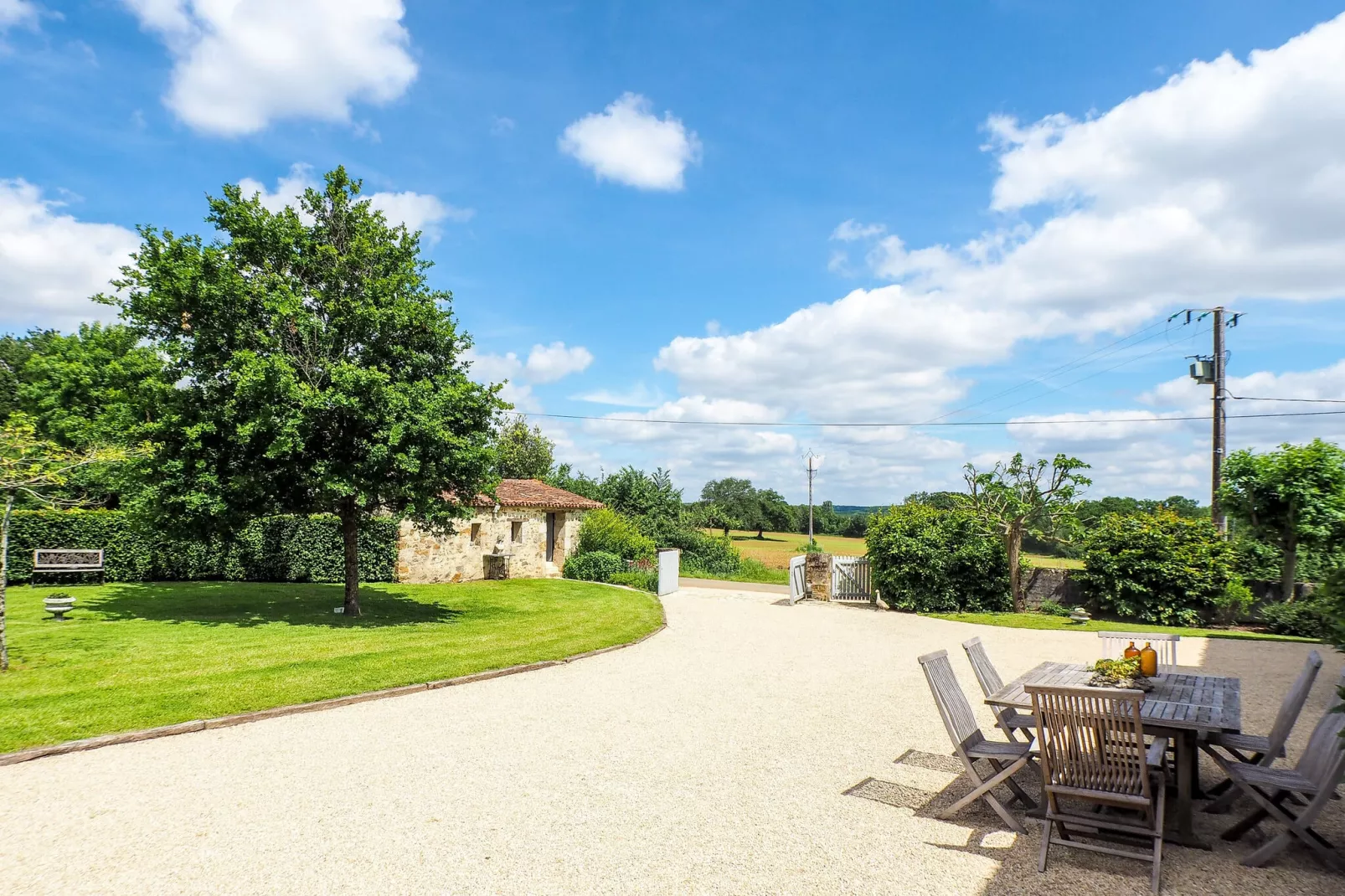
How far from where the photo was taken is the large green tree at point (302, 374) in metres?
12.5

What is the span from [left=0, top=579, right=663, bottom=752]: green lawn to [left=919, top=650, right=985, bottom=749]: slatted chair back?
626 cm

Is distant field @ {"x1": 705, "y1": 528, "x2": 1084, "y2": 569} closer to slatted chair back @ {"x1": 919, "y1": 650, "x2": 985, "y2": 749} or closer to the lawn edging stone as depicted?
the lawn edging stone

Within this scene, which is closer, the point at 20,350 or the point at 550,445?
the point at 20,350

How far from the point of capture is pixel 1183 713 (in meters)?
4.68

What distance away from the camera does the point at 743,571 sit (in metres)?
29.2

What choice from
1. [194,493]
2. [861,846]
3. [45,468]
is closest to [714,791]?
[861,846]

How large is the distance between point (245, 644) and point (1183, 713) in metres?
11.7

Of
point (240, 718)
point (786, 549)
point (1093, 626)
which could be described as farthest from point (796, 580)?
point (786, 549)

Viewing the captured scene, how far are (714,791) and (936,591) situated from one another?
14.1 m

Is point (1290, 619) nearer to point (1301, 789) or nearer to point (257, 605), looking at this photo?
point (1301, 789)

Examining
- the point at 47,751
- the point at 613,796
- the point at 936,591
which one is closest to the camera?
the point at 613,796

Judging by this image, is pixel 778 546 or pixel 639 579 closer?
pixel 639 579

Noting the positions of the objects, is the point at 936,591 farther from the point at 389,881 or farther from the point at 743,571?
the point at 389,881

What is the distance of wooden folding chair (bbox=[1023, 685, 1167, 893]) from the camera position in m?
4.21
